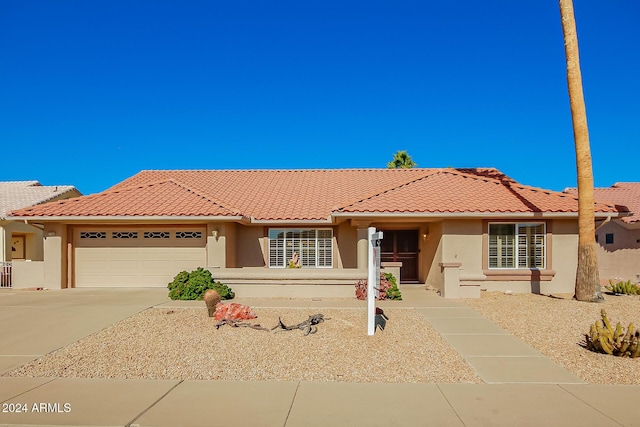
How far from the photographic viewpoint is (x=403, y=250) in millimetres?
17125

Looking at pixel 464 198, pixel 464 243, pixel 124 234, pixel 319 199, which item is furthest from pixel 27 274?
pixel 464 198

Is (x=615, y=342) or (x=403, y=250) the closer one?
(x=615, y=342)

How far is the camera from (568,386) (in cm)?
562

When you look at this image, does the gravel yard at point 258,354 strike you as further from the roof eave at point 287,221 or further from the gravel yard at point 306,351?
the roof eave at point 287,221

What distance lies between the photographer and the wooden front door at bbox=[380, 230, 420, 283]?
17047 mm

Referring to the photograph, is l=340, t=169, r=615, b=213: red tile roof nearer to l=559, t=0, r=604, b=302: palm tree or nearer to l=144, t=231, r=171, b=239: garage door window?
l=559, t=0, r=604, b=302: palm tree

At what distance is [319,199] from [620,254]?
15.4m

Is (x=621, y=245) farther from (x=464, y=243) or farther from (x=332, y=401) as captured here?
(x=332, y=401)

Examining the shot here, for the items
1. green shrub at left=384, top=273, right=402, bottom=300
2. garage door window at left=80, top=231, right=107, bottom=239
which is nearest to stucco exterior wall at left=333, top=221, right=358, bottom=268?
green shrub at left=384, top=273, right=402, bottom=300

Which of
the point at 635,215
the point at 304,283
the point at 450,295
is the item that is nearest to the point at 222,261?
the point at 304,283

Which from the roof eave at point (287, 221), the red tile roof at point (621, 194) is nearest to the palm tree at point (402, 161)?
the red tile roof at point (621, 194)

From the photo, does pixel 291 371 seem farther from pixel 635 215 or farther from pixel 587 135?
pixel 635 215

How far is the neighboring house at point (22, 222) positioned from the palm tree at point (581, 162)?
23.1 m

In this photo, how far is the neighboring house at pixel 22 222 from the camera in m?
21.8
